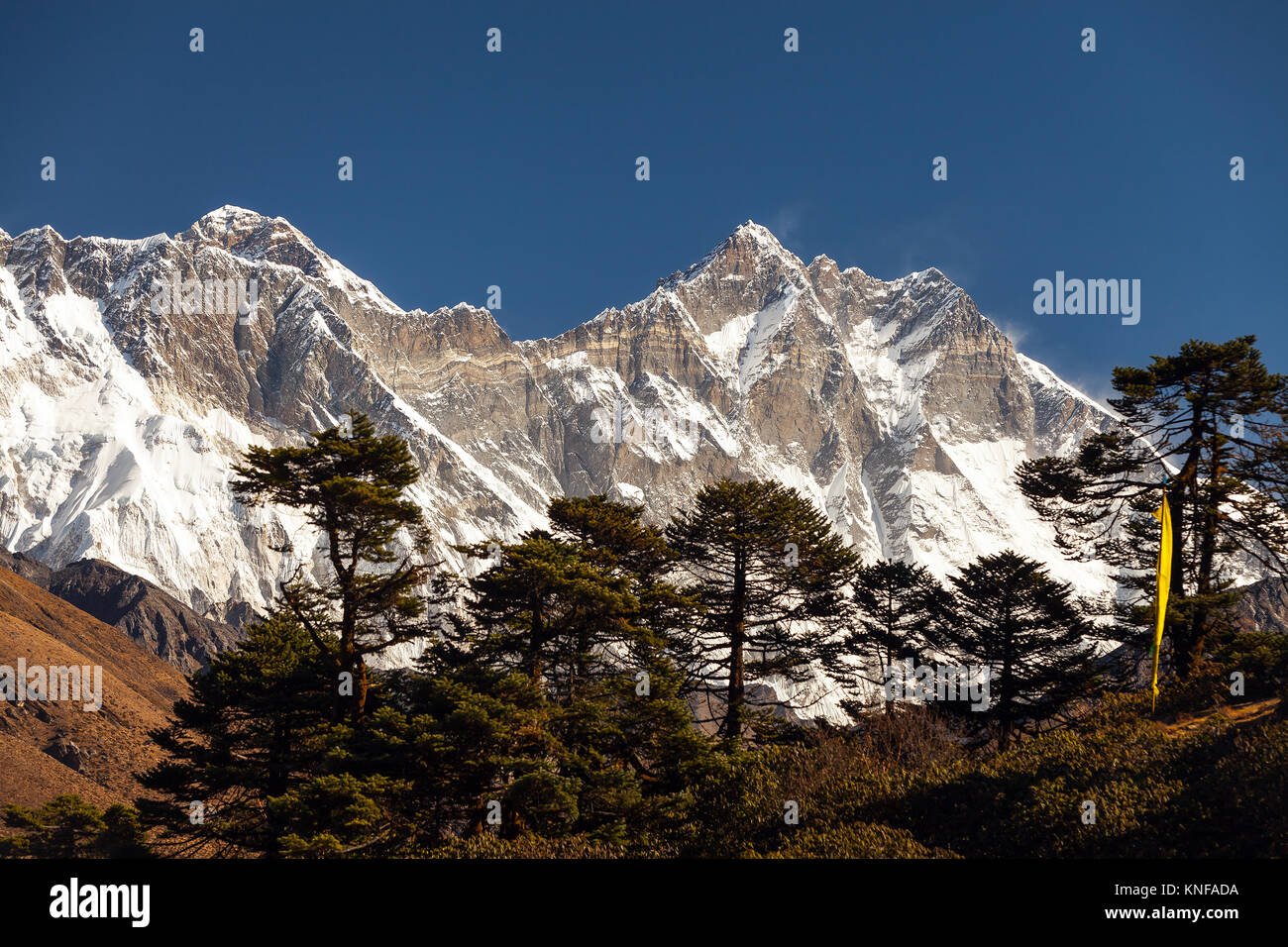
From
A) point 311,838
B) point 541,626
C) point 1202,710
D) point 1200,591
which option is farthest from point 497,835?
point 1200,591

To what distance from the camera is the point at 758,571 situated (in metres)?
33.8

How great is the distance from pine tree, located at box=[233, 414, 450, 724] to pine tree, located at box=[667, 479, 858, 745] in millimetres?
9877

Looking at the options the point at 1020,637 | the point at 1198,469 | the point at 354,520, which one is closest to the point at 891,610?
the point at 1020,637

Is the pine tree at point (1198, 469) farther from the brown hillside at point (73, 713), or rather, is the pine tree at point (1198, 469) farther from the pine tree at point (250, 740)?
the brown hillside at point (73, 713)

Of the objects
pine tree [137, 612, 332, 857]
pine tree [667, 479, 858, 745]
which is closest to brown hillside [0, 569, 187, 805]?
pine tree [137, 612, 332, 857]

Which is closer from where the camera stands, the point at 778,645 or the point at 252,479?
the point at 252,479

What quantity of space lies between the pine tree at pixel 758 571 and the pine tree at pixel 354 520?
988cm

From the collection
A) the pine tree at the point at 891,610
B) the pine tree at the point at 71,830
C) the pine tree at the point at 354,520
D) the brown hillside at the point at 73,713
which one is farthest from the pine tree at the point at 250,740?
the brown hillside at the point at 73,713

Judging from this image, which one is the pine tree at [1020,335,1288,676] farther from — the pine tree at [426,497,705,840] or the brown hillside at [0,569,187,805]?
the brown hillside at [0,569,187,805]

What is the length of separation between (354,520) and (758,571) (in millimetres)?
14295
